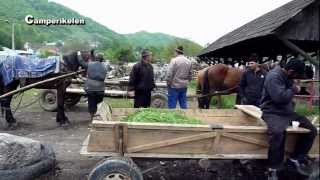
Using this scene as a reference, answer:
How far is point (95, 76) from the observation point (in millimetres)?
9266

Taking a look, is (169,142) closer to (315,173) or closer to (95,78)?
(315,173)

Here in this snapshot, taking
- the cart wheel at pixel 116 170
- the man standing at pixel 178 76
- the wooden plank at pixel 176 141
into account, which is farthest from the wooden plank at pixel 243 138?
the man standing at pixel 178 76

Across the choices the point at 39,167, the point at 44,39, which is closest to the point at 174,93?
the point at 39,167

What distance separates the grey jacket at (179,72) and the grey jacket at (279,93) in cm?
437

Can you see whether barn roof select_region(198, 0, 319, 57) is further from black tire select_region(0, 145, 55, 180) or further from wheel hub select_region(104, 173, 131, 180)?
black tire select_region(0, 145, 55, 180)

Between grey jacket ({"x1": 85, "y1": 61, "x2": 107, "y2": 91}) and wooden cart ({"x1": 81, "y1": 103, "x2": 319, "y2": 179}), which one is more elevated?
grey jacket ({"x1": 85, "y1": 61, "x2": 107, "y2": 91})

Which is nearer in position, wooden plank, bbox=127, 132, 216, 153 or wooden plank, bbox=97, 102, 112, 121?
wooden plank, bbox=127, 132, 216, 153

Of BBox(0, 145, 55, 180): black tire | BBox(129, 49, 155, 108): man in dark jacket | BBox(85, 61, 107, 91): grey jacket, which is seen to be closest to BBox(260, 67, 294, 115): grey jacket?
BBox(0, 145, 55, 180): black tire

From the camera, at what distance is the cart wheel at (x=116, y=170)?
4441mm

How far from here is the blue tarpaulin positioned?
8.98 m

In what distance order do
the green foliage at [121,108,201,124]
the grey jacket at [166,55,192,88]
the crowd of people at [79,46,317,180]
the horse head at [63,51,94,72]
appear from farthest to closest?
the horse head at [63,51,94,72] < the grey jacket at [166,55,192,88] < the green foliage at [121,108,201,124] < the crowd of people at [79,46,317,180]

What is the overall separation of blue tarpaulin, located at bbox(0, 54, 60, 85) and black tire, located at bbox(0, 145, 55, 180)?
12.4 feet

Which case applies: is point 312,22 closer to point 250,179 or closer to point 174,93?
point 250,179

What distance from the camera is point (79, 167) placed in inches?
242
